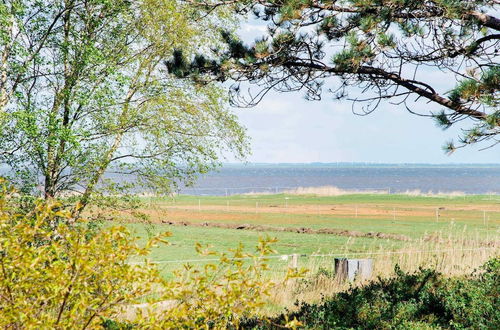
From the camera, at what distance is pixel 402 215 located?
35.0m

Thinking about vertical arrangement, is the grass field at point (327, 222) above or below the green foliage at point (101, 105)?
below

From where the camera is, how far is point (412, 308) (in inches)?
269

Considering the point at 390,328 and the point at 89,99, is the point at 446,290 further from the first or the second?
the point at 89,99

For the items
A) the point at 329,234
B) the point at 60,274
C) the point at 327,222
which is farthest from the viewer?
the point at 327,222

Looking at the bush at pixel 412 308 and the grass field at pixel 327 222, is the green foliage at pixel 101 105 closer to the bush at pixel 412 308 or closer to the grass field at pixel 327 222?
the grass field at pixel 327 222

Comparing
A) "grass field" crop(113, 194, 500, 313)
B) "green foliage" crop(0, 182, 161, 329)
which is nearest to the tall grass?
"grass field" crop(113, 194, 500, 313)

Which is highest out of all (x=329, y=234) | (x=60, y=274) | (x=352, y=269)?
(x=60, y=274)

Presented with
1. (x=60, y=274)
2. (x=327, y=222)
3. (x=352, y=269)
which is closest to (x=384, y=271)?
(x=352, y=269)

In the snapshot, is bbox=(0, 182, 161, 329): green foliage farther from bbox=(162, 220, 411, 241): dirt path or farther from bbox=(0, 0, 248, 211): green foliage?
bbox=(162, 220, 411, 241): dirt path

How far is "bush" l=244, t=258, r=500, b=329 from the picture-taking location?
6.35 m

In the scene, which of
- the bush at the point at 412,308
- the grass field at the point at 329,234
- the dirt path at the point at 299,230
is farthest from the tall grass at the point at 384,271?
the dirt path at the point at 299,230

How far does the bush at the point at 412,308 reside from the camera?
6.35 metres

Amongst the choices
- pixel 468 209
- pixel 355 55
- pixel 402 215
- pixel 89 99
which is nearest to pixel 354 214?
pixel 402 215

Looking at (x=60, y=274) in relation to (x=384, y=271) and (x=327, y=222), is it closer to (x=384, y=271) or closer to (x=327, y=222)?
(x=384, y=271)
